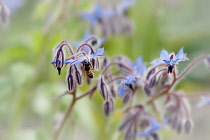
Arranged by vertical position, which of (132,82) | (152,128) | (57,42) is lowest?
(152,128)

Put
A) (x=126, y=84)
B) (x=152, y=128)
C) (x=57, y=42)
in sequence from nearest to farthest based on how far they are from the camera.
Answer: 1. (x=126, y=84)
2. (x=152, y=128)
3. (x=57, y=42)

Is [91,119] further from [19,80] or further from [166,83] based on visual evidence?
[166,83]

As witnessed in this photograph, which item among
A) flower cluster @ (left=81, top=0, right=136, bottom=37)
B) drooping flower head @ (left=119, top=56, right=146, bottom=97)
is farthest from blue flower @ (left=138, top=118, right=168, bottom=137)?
flower cluster @ (left=81, top=0, right=136, bottom=37)

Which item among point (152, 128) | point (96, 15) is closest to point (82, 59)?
point (152, 128)

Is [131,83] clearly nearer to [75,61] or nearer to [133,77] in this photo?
[133,77]

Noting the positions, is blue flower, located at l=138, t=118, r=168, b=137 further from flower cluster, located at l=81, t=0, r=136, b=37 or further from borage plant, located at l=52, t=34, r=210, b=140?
flower cluster, located at l=81, t=0, r=136, b=37

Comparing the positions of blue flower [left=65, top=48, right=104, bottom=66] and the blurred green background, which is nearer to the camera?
blue flower [left=65, top=48, right=104, bottom=66]

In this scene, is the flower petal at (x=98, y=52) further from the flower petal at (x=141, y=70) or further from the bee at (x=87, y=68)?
the flower petal at (x=141, y=70)
